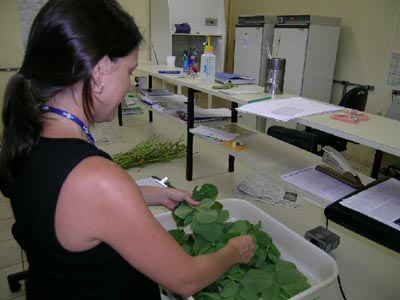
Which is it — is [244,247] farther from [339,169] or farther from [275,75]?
[275,75]

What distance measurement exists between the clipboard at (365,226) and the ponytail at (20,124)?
2.45 feet

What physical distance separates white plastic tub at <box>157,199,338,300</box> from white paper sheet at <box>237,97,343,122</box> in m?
0.34

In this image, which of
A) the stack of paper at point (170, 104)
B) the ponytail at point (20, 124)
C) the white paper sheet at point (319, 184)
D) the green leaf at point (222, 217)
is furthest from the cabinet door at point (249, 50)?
the ponytail at point (20, 124)

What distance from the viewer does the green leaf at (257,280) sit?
32.6 inches

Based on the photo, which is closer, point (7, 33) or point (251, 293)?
point (251, 293)

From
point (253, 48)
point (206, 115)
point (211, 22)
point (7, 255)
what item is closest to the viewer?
point (7, 255)

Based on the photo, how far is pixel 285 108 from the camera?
1277mm

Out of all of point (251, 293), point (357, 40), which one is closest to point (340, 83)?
point (357, 40)

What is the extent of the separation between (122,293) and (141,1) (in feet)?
12.7

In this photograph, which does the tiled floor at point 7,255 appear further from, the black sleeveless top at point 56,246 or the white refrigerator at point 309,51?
the white refrigerator at point 309,51

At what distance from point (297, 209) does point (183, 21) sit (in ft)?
10.5

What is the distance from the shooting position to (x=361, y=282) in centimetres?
107

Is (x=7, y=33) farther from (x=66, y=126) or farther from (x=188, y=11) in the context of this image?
(x=66, y=126)


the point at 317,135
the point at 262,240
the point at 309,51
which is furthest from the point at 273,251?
the point at 309,51
